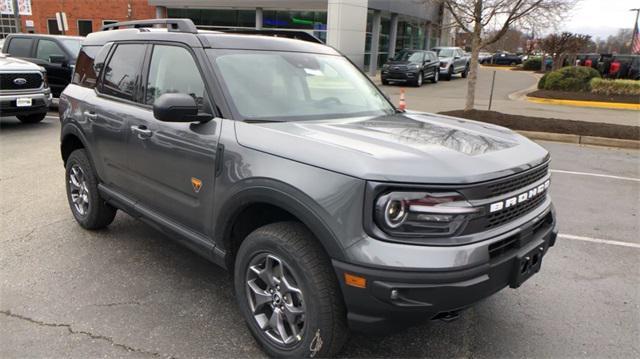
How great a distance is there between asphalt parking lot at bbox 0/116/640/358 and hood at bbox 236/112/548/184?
1.16 metres

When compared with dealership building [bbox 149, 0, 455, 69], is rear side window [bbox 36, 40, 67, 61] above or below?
below

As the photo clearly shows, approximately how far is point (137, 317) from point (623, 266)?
13.0ft

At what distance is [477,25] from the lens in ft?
40.3

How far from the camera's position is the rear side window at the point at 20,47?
13.2m

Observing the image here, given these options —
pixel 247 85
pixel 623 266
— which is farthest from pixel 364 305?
pixel 623 266

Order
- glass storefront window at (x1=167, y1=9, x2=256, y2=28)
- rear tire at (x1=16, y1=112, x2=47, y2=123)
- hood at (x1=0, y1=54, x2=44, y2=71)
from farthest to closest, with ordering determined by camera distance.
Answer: glass storefront window at (x1=167, y1=9, x2=256, y2=28) → rear tire at (x1=16, y1=112, x2=47, y2=123) → hood at (x1=0, y1=54, x2=44, y2=71)

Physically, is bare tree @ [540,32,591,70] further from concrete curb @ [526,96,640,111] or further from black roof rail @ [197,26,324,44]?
black roof rail @ [197,26,324,44]

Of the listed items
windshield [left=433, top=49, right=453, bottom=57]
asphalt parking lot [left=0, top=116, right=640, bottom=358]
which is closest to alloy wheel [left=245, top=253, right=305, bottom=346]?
asphalt parking lot [left=0, top=116, right=640, bottom=358]

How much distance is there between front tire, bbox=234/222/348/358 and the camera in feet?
8.32

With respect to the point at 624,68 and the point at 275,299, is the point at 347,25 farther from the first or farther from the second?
the point at 275,299

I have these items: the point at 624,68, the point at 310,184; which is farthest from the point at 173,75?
the point at 624,68

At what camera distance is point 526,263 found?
8.84ft

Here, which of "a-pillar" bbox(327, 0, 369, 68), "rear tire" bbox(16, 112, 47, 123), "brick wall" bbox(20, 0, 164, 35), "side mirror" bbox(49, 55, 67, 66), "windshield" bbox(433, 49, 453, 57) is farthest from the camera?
"brick wall" bbox(20, 0, 164, 35)

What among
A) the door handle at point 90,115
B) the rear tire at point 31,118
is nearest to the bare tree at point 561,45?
the rear tire at point 31,118
